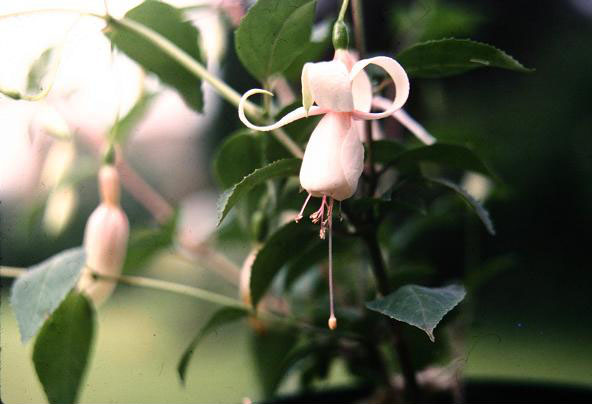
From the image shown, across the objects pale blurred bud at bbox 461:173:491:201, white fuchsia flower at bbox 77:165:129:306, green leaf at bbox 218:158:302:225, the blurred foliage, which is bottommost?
the blurred foliage

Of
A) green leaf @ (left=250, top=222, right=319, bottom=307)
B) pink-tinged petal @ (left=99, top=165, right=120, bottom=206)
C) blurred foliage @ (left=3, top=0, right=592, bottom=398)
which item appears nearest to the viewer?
green leaf @ (left=250, top=222, right=319, bottom=307)

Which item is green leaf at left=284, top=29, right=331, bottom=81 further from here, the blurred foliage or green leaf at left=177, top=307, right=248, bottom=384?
the blurred foliage

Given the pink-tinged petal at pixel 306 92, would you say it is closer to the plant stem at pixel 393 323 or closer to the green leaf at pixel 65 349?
the plant stem at pixel 393 323

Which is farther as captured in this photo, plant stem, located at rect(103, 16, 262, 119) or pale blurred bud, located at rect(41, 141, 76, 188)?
pale blurred bud, located at rect(41, 141, 76, 188)

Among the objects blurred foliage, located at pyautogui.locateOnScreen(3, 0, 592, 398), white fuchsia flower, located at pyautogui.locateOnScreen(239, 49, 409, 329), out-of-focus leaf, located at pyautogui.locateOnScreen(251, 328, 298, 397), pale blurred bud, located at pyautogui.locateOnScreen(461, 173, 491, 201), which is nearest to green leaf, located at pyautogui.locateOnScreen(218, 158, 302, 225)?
white fuchsia flower, located at pyautogui.locateOnScreen(239, 49, 409, 329)

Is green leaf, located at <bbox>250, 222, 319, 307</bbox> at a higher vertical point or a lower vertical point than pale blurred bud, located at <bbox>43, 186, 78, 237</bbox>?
higher

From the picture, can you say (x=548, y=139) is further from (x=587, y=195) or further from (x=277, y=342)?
(x=277, y=342)

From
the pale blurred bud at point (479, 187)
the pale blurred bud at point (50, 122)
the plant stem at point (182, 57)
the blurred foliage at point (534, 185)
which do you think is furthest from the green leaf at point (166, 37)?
the blurred foliage at point (534, 185)
